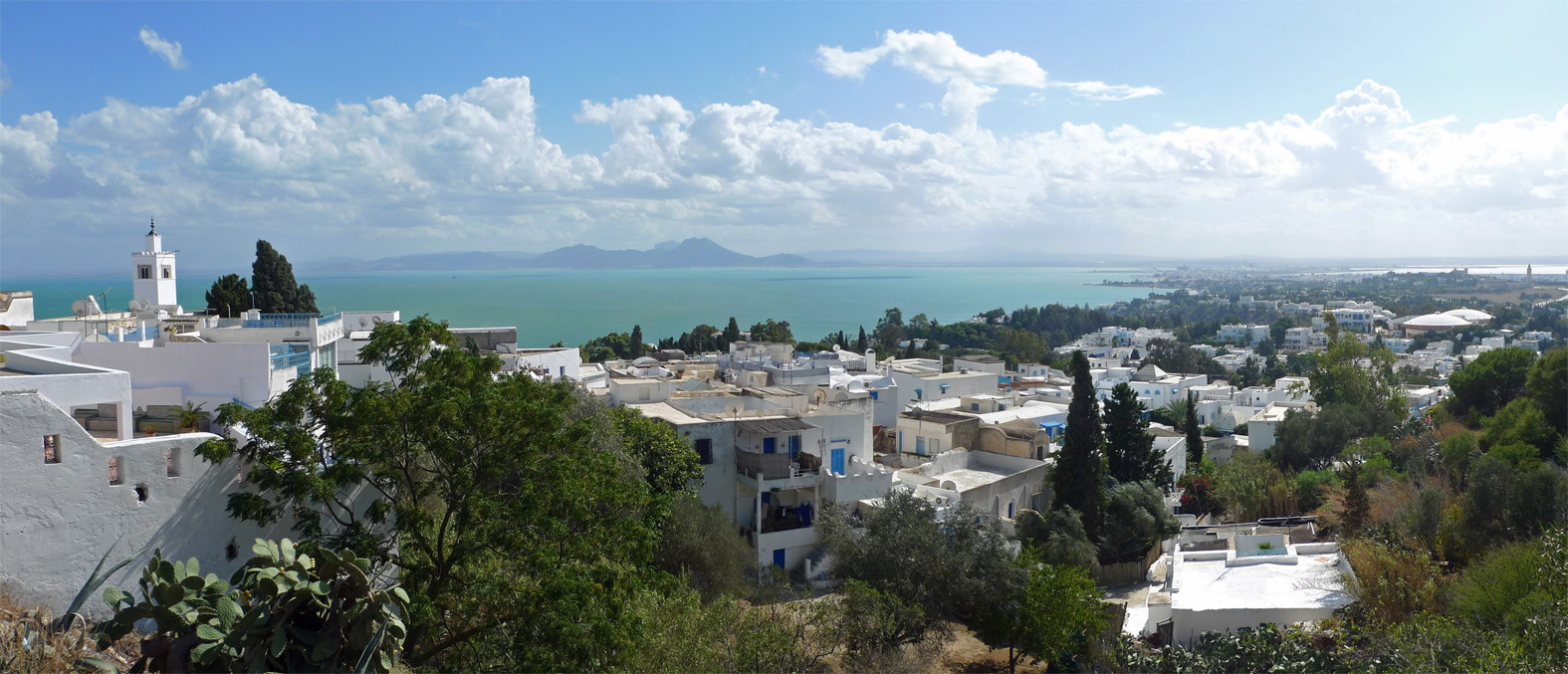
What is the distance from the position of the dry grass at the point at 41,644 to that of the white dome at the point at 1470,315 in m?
119

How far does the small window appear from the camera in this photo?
1891 cm

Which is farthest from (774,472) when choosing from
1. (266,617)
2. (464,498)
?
(266,617)

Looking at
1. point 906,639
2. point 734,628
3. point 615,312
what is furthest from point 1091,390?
point 615,312

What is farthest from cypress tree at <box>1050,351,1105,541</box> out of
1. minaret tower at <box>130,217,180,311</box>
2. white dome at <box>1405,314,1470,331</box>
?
white dome at <box>1405,314,1470,331</box>

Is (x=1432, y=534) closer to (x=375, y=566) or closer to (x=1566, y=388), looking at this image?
(x=1566, y=388)

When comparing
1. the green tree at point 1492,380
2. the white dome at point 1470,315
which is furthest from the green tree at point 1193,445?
the white dome at point 1470,315

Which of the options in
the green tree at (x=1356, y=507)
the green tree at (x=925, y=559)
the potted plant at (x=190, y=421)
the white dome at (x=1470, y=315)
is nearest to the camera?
the potted plant at (x=190, y=421)

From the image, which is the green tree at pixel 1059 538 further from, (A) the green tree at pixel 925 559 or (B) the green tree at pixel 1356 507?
(B) the green tree at pixel 1356 507

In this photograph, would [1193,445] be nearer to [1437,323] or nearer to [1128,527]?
[1128,527]

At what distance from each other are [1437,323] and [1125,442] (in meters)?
96.5

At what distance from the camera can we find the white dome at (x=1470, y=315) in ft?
332

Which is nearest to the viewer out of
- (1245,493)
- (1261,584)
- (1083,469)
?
(1261,584)

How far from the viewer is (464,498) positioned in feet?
30.1

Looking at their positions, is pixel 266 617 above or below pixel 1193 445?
above
